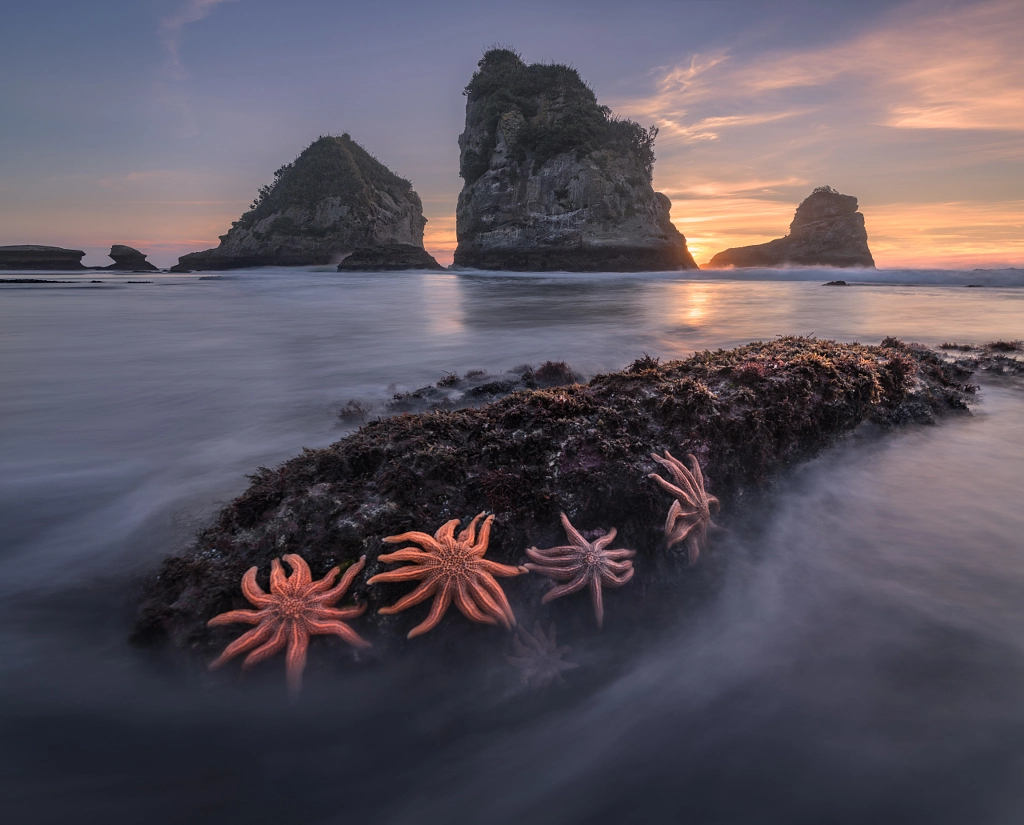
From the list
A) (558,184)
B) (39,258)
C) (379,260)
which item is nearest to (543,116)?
(558,184)

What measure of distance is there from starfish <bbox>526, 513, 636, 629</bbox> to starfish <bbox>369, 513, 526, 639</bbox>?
0.67 feet

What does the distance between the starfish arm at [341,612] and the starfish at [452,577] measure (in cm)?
18

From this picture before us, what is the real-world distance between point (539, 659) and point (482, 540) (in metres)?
0.75

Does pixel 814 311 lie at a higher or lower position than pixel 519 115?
lower

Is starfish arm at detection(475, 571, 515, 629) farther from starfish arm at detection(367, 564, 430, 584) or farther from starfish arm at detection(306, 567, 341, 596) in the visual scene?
starfish arm at detection(306, 567, 341, 596)

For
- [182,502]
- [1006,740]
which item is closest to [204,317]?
[182,502]

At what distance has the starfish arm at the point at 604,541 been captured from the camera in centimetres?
285

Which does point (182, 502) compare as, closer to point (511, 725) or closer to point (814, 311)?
point (511, 725)

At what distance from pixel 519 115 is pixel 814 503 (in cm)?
6714

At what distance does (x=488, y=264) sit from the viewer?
6306 cm

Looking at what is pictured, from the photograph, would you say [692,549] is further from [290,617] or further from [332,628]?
[290,617]

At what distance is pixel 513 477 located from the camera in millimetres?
3184

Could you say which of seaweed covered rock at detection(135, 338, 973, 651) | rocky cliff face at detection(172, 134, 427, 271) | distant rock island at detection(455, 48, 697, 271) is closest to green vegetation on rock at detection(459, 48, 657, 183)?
distant rock island at detection(455, 48, 697, 271)

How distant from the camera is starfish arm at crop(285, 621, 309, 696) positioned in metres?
2.37
